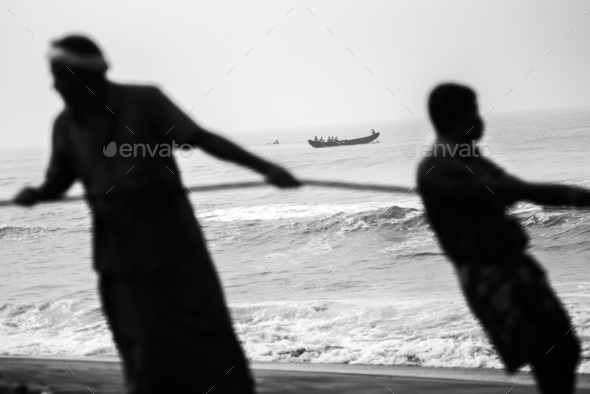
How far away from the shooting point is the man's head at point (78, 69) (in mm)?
2637

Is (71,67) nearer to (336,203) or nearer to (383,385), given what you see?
(383,385)

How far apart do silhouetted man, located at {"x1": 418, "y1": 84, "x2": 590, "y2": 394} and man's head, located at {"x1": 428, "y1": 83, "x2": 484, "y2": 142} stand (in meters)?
0.08

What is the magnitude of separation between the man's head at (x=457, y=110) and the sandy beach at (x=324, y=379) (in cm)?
296

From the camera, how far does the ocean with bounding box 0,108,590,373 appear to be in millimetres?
9352

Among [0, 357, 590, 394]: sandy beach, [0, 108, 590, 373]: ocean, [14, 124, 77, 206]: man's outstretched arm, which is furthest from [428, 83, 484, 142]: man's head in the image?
[0, 108, 590, 373]: ocean

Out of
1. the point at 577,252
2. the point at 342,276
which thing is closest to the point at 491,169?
the point at 342,276

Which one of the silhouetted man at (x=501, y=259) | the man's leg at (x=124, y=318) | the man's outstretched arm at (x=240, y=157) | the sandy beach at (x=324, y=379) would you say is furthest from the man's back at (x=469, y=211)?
the sandy beach at (x=324, y=379)

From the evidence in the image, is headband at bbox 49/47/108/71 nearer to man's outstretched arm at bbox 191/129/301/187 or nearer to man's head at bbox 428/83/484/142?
man's outstretched arm at bbox 191/129/301/187

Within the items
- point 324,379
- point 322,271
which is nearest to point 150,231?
point 324,379

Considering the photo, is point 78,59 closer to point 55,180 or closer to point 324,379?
point 55,180

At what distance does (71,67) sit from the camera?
8.63 ft

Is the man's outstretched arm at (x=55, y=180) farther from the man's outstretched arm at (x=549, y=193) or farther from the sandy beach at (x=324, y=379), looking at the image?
the sandy beach at (x=324, y=379)

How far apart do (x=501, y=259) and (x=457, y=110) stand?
0.43 meters

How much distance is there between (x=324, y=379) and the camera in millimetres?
6590
